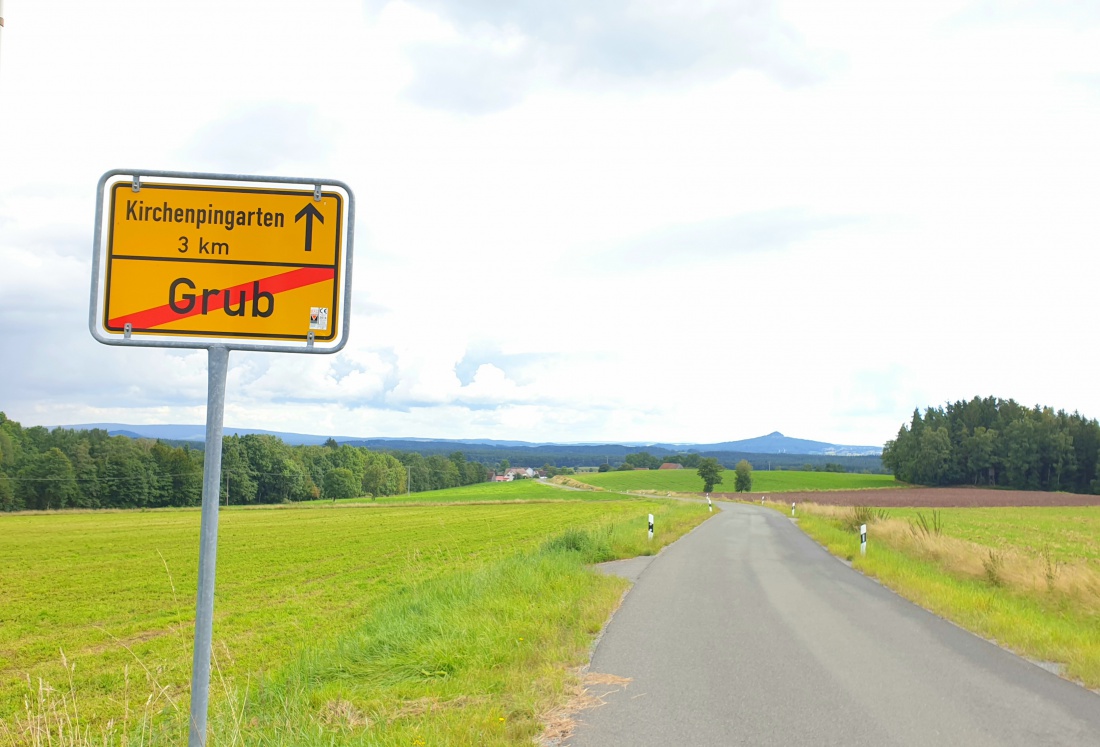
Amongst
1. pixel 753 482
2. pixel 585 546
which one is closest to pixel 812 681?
pixel 585 546

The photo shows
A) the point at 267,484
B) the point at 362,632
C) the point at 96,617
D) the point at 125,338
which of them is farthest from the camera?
the point at 267,484

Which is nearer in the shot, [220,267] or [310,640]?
[220,267]

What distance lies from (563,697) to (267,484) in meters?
110

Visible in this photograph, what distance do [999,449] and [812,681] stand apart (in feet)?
423

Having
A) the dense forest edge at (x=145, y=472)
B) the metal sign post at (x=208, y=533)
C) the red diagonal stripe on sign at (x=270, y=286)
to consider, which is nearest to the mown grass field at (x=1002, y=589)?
the metal sign post at (x=208, y=533)

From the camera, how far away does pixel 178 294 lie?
10.1 ft

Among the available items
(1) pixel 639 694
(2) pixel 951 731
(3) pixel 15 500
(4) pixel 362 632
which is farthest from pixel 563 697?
(3) pixel 15 500

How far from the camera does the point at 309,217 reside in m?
3.11

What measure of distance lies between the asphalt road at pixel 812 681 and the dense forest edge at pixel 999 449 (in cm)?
11855

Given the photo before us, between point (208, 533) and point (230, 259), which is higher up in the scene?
point (230, 259)

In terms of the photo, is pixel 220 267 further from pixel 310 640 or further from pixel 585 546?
pixel 585 546

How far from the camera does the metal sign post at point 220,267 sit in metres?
3.03

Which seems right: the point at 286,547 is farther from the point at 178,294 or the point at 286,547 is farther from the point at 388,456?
the point at 388,456

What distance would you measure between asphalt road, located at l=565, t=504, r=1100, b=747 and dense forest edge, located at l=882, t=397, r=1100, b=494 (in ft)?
389
